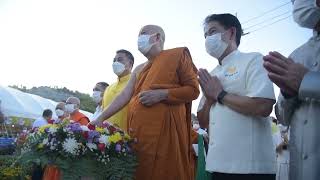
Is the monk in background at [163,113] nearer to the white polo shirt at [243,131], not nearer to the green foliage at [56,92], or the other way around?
the white polo shirt at [243,131]

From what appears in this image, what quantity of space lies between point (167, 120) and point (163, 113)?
0.25 ft

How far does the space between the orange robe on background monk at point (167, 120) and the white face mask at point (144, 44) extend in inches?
6.5

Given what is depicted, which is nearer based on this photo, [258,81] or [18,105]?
[258,81]

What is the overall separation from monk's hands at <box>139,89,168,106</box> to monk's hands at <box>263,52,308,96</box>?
5.89ft

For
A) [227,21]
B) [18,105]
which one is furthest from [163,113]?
[18,105]

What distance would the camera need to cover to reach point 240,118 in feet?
8.29

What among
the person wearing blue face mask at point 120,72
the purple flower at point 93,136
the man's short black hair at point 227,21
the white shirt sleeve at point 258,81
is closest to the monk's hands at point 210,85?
the white shirt sleeve at point 258,81

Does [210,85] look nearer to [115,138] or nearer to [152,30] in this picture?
[115,138]

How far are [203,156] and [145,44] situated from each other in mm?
1321

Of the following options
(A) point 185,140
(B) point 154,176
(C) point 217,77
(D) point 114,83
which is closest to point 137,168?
(B) point 154,176

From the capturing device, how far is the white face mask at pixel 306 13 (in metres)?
1.94

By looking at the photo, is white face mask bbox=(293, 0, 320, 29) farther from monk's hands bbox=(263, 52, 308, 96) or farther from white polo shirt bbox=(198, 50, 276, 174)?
white polo shirt bbox=(198, 50, 276, 174)

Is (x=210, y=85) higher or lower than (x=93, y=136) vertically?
higher

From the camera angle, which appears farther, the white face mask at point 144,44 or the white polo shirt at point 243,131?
the white face mask at point 144,44
